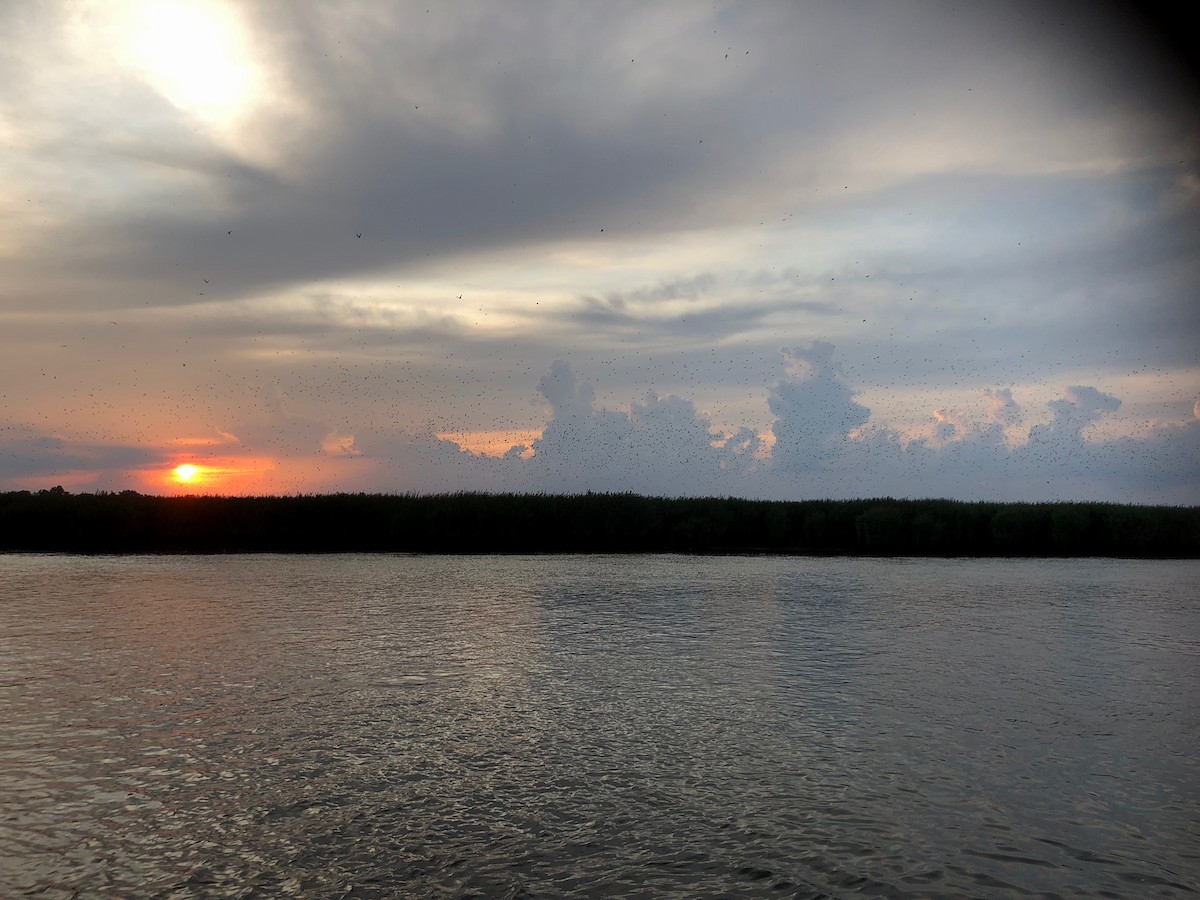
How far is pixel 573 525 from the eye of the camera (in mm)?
32312

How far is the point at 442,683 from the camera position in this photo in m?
9.45

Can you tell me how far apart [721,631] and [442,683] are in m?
4.81

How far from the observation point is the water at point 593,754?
5.09m

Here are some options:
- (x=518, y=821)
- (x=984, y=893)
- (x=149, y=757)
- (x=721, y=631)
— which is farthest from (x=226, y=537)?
(x=984, y=893)

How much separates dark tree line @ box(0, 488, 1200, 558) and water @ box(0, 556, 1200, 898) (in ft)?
54.3

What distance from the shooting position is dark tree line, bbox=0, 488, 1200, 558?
30.6 metres

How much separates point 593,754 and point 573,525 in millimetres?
25242

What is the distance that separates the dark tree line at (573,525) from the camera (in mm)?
30609

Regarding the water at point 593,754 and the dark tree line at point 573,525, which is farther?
the dark tree line at point 573,525

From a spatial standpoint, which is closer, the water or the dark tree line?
the water

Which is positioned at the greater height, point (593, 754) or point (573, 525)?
point (573, 525)

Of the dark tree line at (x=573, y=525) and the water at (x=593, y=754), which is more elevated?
the dark tree line at (x=573, y=525)

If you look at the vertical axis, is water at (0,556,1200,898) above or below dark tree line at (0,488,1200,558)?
below

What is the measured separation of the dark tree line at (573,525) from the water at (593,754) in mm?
16550
